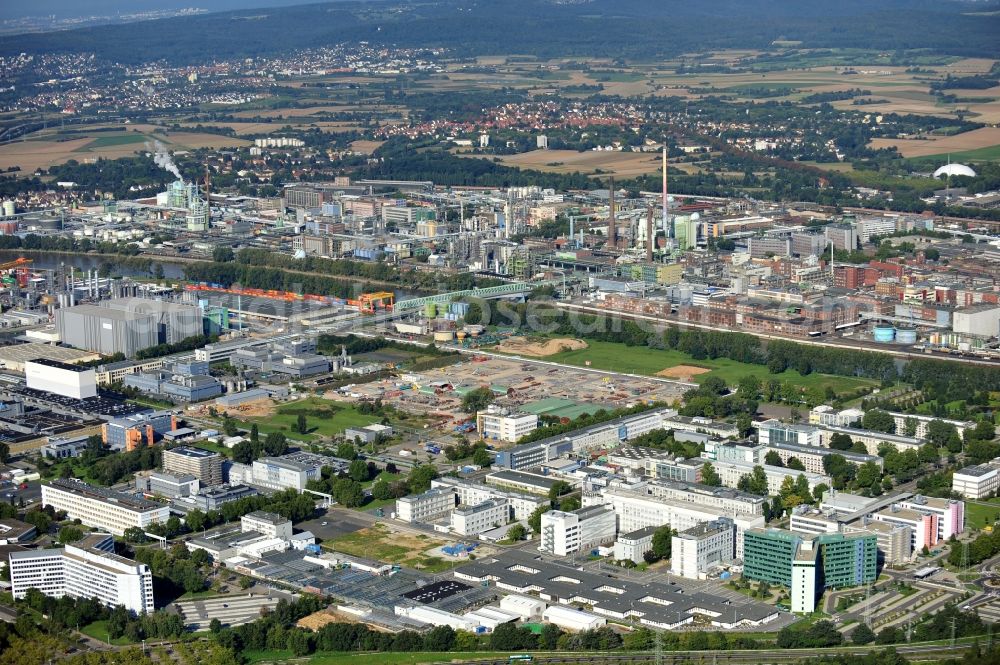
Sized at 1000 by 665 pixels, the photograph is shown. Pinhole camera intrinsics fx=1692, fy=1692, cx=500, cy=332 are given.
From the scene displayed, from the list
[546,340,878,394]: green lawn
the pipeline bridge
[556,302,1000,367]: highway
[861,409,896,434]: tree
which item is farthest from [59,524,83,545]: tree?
[556,302,1000,367]: highway

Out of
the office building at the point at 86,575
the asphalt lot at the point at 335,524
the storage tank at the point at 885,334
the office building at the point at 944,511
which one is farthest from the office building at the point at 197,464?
the storage tank at the point at 885,334

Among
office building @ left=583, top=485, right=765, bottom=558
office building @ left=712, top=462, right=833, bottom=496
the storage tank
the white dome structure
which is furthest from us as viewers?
the white dome structure

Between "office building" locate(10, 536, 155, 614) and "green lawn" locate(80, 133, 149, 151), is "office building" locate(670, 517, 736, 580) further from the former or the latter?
"green lawn" locate(80, 133, 149, 151)

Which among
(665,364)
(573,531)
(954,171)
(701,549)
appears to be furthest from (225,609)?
(954,171)

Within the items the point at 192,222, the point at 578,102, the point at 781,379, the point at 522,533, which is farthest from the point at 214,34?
the point at 522,533

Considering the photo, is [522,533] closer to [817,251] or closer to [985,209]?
[817,251]
